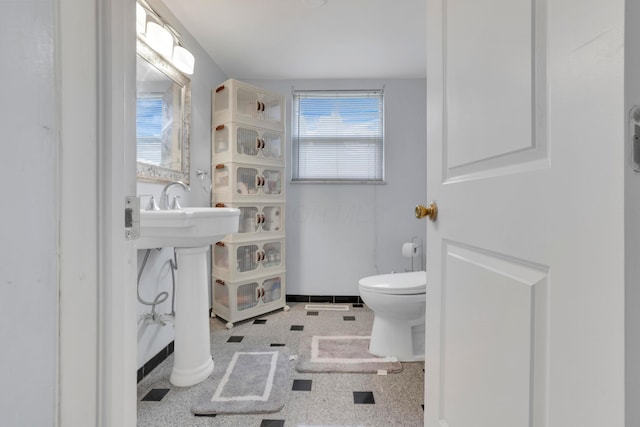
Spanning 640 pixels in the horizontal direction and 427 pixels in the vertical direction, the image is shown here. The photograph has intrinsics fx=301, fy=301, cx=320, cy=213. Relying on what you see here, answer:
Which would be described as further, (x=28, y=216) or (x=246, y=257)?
(x=246, y=257)

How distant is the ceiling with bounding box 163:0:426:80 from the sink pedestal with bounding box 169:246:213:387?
1535 mm

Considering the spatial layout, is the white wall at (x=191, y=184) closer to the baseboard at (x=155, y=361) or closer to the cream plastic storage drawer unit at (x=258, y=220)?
the baseboard at (x=155, y=361)

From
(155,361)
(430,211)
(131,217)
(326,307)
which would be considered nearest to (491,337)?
(430,211)

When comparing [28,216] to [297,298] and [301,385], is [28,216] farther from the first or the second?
[297,298]

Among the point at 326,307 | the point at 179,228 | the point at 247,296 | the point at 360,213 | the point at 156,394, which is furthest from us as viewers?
the point at 360,213

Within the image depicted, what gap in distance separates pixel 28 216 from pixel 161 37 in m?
1.87

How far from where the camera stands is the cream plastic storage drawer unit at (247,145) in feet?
7.87

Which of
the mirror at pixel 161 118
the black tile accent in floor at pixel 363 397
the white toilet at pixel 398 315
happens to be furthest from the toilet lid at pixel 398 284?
the mirror at pixel 161 118

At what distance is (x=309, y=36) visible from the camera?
2223 millimetres

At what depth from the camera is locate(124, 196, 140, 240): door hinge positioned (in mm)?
528

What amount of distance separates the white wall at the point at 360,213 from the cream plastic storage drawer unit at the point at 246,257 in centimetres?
29

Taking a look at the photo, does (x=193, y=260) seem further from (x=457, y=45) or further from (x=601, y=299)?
(x=601, y=299)
